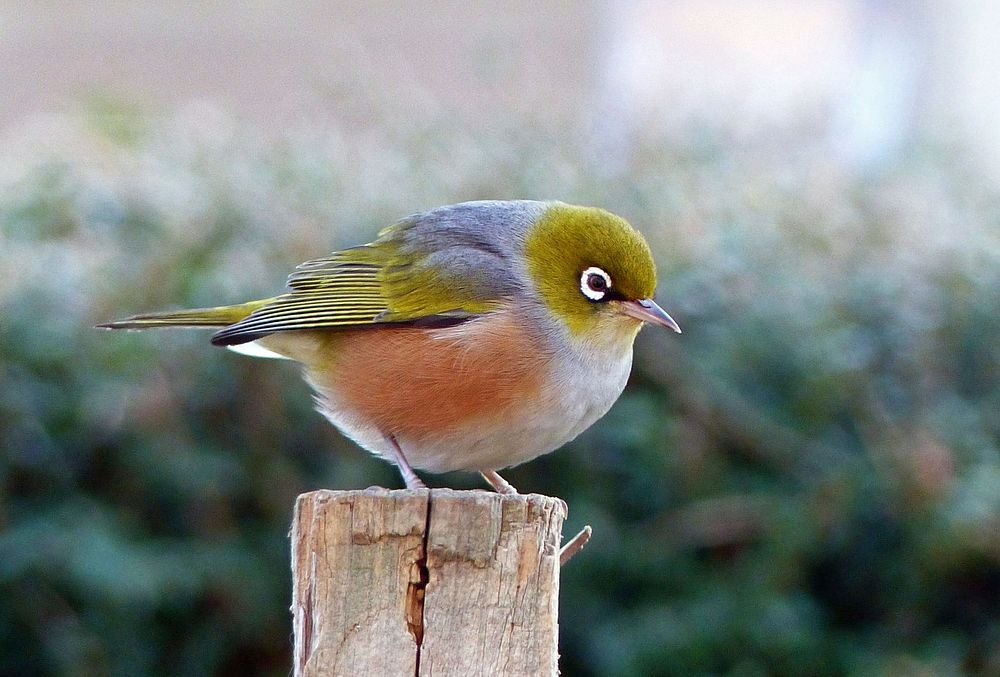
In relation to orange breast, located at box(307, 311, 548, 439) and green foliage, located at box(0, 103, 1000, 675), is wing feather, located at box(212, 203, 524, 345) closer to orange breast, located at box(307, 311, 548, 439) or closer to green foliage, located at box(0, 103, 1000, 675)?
orange breast, located at box(307, 311, 548, 439)

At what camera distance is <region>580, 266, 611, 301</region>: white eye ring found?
12.9 feet

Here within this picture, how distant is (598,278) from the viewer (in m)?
3.93

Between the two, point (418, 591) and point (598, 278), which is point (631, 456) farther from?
point (418, 591)

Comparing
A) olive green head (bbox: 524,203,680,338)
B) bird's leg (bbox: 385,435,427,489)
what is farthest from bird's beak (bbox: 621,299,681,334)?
bird's leg (bbox: 385,435,427,489)

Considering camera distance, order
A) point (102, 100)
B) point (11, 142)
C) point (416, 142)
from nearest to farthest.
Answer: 1. point (416, 142)
2. point (11, 142)
3. point (102, 100)

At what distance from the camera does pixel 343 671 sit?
2756 mm

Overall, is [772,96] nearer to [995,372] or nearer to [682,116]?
[682,116]

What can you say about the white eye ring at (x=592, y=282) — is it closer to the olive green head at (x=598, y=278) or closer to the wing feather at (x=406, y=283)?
the olive green head at (x=598, y=278)

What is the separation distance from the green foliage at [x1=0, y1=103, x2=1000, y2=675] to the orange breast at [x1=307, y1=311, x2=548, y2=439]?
199 cm

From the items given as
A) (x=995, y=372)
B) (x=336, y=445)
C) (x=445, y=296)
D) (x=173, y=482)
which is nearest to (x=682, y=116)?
(x=995, y=372)

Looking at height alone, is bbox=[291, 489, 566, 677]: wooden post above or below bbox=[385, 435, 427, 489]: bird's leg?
below

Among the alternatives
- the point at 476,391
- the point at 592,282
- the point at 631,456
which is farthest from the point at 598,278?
the point at 631,456

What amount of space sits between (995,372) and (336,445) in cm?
335

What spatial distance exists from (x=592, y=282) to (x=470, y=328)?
423 mm
